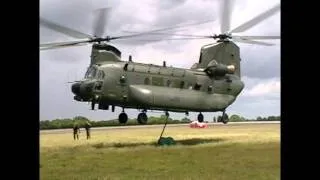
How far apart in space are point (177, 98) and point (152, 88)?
98cm

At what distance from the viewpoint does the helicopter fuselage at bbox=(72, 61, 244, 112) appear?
1446cm

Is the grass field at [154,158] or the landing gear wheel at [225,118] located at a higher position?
the landing gear wheel at [225,118]

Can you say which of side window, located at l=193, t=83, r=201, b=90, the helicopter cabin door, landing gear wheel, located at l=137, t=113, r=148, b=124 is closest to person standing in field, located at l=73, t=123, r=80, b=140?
landing gear wheel, located at l=137, t=113, r=148, b=124

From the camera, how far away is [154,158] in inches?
521

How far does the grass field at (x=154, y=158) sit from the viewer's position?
988 centimetres

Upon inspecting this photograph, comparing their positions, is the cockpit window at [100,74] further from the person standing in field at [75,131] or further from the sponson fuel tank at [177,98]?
the person standing in field at [75,131]

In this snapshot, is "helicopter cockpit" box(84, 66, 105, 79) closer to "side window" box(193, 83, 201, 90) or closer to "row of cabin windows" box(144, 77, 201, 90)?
"row of cabin windows" box(144, 77, 201, 90)

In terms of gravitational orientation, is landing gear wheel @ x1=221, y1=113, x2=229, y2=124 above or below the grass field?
above

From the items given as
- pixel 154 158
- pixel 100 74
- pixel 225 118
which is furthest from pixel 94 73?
pixel 225 118

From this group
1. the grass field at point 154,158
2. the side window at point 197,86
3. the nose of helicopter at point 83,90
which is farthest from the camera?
the side window at point 197,86

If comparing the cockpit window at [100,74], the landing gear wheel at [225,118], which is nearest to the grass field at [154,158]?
the landing gear wheel at [225,118]
